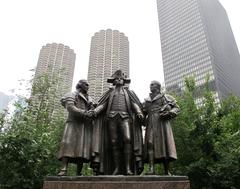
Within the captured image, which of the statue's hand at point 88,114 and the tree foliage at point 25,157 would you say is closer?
the statue's hand at point 88,114

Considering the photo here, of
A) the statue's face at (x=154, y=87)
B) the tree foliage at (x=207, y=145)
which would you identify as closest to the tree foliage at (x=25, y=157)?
the tree foliage at (x=207, y=145)

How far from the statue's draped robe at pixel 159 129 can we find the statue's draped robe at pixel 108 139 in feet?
0.73

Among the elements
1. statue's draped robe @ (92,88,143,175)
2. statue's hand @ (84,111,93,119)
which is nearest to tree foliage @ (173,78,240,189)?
statue's draped robe @ (92,88,143,175)

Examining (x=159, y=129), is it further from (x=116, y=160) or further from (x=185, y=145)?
(x=185, y=145)

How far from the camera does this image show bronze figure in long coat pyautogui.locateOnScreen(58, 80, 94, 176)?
6.68m

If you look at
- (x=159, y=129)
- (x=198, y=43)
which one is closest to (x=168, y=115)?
(x=159, y=129)

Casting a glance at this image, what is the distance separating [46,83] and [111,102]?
14647 millimetres

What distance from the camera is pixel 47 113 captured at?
19781 millimetres

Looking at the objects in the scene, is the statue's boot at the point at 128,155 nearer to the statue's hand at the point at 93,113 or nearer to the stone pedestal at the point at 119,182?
the stone pedestal at the point at 119,182

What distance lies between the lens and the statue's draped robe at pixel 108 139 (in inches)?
269

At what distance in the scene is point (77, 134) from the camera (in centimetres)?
697

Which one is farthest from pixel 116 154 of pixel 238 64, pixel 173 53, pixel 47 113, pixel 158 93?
pixel 238 64

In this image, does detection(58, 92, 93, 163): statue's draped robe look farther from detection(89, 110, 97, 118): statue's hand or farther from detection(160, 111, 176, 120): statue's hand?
detection(160, 111, 176, 120): statue's hand

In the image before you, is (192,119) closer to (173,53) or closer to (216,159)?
(216,159)
